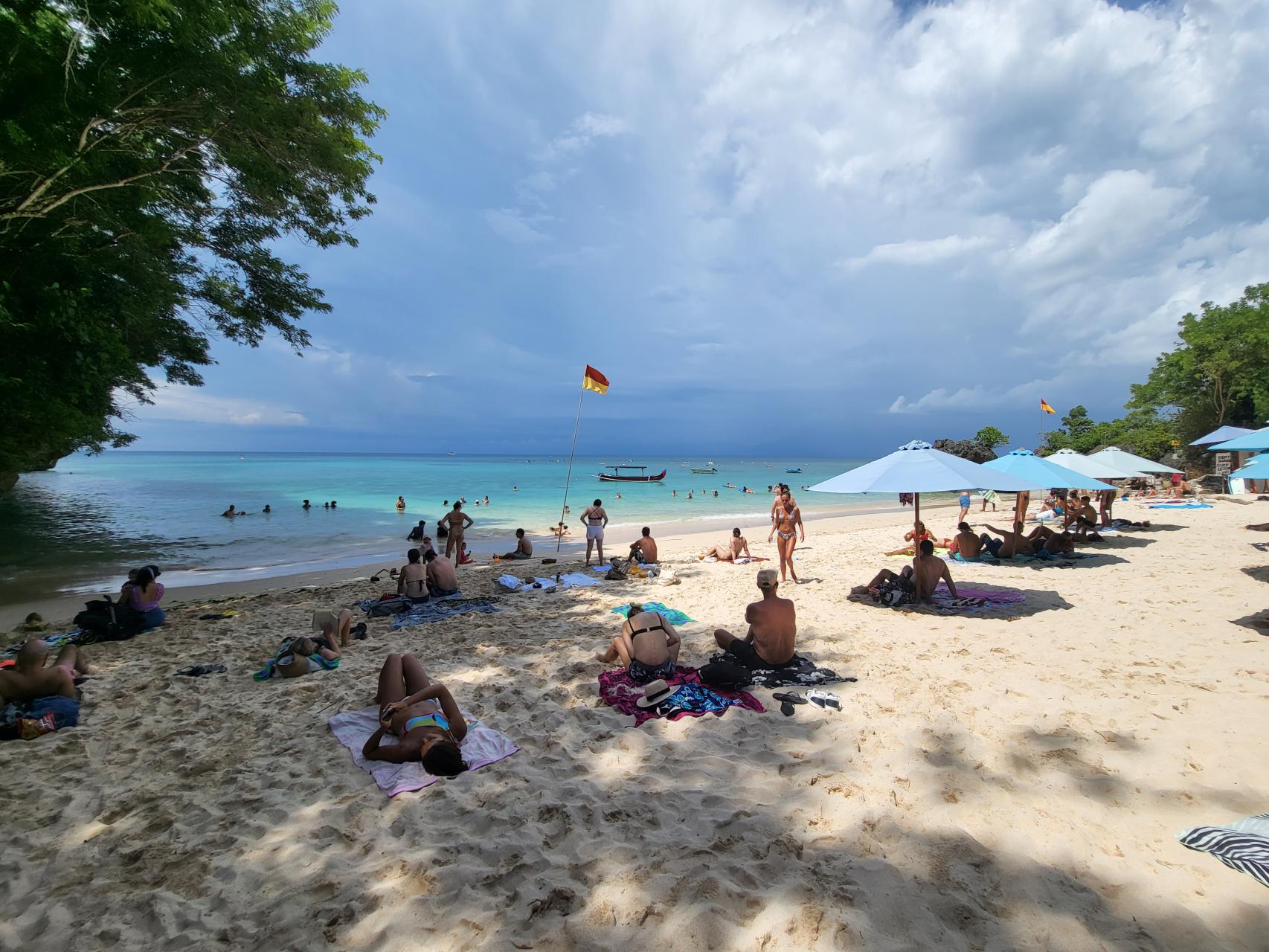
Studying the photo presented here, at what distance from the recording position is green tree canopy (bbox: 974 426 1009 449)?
46281mm

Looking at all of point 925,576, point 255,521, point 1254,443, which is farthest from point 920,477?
point 255,521

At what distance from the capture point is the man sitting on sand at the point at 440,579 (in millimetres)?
8828

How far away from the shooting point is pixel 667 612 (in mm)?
7469

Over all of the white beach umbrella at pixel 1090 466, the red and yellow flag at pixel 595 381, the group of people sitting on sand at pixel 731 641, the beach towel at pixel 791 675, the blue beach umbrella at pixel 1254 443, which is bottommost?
the beach towel at pixel 791 675

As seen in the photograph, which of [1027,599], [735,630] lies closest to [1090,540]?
[1027,599]

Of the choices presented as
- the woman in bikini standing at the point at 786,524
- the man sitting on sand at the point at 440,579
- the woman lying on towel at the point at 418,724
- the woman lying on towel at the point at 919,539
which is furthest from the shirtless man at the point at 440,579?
the woman lying on towel at the point at 919,539

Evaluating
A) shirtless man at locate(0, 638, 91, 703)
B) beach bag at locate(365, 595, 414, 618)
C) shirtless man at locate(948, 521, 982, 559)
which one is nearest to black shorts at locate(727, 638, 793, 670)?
beach bag at locate(365, 595, 414, 618)

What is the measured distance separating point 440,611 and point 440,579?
87 centimetres

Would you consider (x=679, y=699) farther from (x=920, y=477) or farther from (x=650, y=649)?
(x=920, y=477)

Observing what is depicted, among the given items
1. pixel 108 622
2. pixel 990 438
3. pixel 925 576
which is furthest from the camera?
pixel 990 438

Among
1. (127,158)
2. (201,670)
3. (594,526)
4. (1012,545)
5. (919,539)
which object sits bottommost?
(201,670)

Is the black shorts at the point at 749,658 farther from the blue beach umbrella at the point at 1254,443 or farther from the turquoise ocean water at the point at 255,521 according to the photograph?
the blue beach umbrella at the point at 1254,443

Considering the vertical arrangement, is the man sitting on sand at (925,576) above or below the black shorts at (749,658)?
above

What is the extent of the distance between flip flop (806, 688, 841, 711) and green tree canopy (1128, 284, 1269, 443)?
3385 centimetres
